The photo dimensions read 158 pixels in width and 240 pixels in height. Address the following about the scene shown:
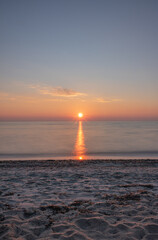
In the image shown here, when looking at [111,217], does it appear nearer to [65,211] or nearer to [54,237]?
[65,211]

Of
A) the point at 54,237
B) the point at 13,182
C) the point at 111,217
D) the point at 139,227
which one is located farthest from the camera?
the point at 13,182

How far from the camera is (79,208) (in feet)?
18.8

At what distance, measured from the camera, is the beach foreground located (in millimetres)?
4441

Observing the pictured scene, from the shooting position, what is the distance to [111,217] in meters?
5.17

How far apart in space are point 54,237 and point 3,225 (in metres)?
1.44

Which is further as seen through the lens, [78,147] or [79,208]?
[78,147]

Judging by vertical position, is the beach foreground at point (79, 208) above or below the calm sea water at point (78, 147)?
above

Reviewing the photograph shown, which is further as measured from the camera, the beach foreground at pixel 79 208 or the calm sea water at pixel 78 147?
the calm sea water at pixel 78 147

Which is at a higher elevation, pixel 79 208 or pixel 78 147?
pixel 79 208

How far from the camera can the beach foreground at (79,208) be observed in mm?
4441

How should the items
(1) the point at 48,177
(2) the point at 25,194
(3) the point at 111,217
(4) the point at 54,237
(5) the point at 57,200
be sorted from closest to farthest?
1. (4) the point at 54,237
2. (3) the point at 111,217
3. (5) the point at 57,200
4. (2) the point at 25,194
5. (1) the point at 48,177

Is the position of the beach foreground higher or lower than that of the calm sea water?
higher

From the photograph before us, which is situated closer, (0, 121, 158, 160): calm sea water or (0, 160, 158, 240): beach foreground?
(0, 160, 158, 240): beach foreground

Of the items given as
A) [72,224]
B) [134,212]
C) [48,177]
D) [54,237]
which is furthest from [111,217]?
[48,177]
